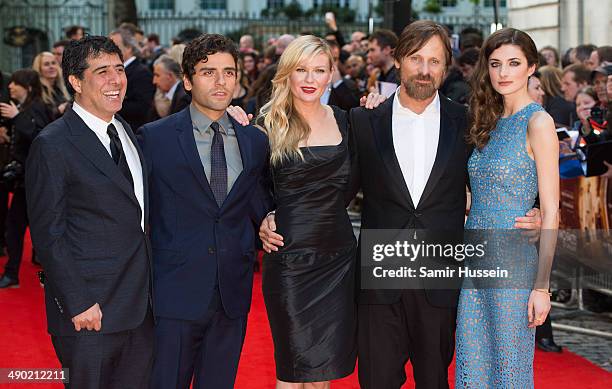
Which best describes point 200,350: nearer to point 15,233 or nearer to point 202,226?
point 202,226

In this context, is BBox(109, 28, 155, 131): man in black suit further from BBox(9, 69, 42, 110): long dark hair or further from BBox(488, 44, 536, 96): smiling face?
BBox(488, 44, 536, 96): smiling face

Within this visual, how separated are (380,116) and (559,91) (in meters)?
4.98

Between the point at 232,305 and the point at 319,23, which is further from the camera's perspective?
the point at 319,23

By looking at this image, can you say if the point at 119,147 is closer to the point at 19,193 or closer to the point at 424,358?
the point at 424,358

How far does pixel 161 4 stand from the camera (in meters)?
43.8

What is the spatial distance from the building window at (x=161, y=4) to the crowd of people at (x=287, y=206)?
40.3 metres

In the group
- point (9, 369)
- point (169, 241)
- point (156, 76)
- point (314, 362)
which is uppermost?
point (156, 76)

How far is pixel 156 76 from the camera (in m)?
10.1

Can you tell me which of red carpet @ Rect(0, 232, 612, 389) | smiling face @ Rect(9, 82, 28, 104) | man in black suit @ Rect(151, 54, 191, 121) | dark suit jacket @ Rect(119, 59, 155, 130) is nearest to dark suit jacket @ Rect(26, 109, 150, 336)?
red carpet @ Rect(0, 232, 612, 389)

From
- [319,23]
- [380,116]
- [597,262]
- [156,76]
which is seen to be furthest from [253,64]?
[319,23]

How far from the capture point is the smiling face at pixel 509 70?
14.0 ft

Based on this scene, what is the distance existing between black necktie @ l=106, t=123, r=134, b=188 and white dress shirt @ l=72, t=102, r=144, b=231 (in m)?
0.02

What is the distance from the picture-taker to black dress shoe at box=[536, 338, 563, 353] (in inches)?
265

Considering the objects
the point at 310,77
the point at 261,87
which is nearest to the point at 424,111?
the point at 310,77
